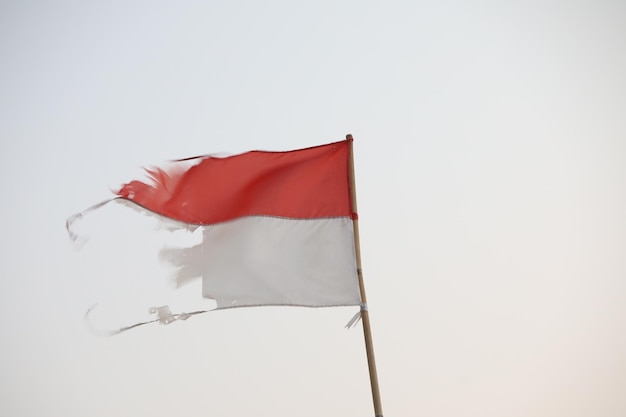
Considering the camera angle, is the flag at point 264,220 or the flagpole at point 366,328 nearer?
the flagpole at point 366,328

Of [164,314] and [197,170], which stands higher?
[197,170]

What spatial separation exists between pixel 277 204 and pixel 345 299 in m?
0.53

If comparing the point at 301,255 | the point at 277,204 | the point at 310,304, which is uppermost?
the point at 277,204

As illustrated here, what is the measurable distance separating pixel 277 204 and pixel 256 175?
0.53 ft

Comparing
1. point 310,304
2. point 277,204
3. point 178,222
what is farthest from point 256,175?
point 310,304

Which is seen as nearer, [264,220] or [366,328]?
[366,328]

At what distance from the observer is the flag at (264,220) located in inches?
135

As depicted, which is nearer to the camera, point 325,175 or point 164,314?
point 164,314

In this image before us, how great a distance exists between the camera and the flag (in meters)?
3.42

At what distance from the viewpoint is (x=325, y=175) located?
3609mm

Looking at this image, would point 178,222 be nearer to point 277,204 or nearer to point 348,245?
point 277,204

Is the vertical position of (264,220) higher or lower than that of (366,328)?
higher

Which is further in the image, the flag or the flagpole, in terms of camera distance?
the flag

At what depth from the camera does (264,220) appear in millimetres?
3594
